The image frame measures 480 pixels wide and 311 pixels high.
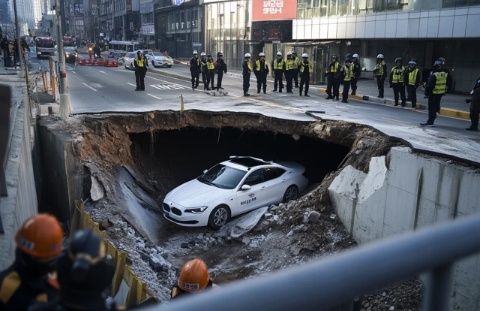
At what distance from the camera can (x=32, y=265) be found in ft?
7.57

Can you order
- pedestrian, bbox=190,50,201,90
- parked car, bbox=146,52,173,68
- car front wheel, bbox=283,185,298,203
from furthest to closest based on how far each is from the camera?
parked car, bbox=146,52,173,68, pedestrian, bbox=190,50,201,90, car front wheel, bbox=283,185,298,203

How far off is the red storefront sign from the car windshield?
24.4 meters

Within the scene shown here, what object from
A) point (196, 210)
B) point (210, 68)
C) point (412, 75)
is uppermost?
point (412, 75)

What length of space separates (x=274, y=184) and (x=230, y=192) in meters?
1.57

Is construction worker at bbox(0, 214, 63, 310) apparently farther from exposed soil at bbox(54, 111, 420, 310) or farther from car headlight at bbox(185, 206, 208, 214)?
car headlight at bbox(185, 206, 208, 214)

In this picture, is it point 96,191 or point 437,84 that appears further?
point 437,84

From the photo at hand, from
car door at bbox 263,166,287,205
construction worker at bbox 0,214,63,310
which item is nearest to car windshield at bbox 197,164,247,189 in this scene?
car door at bbox 263,166,287,205

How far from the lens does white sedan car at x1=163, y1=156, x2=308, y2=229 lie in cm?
1253

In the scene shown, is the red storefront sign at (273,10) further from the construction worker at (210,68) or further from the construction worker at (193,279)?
the construction worker at (193,279)

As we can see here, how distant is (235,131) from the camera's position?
17.1 metres

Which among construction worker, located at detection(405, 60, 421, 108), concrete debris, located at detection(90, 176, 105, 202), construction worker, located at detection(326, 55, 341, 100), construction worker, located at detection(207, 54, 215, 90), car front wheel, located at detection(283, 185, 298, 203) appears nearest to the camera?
concrete debris, located at detection(90, 176, 105, 202)

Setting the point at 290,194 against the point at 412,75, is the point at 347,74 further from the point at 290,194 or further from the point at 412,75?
the point at 290,194

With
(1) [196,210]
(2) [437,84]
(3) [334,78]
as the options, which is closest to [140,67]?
(3) [334,78]

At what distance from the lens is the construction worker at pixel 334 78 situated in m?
19.6
